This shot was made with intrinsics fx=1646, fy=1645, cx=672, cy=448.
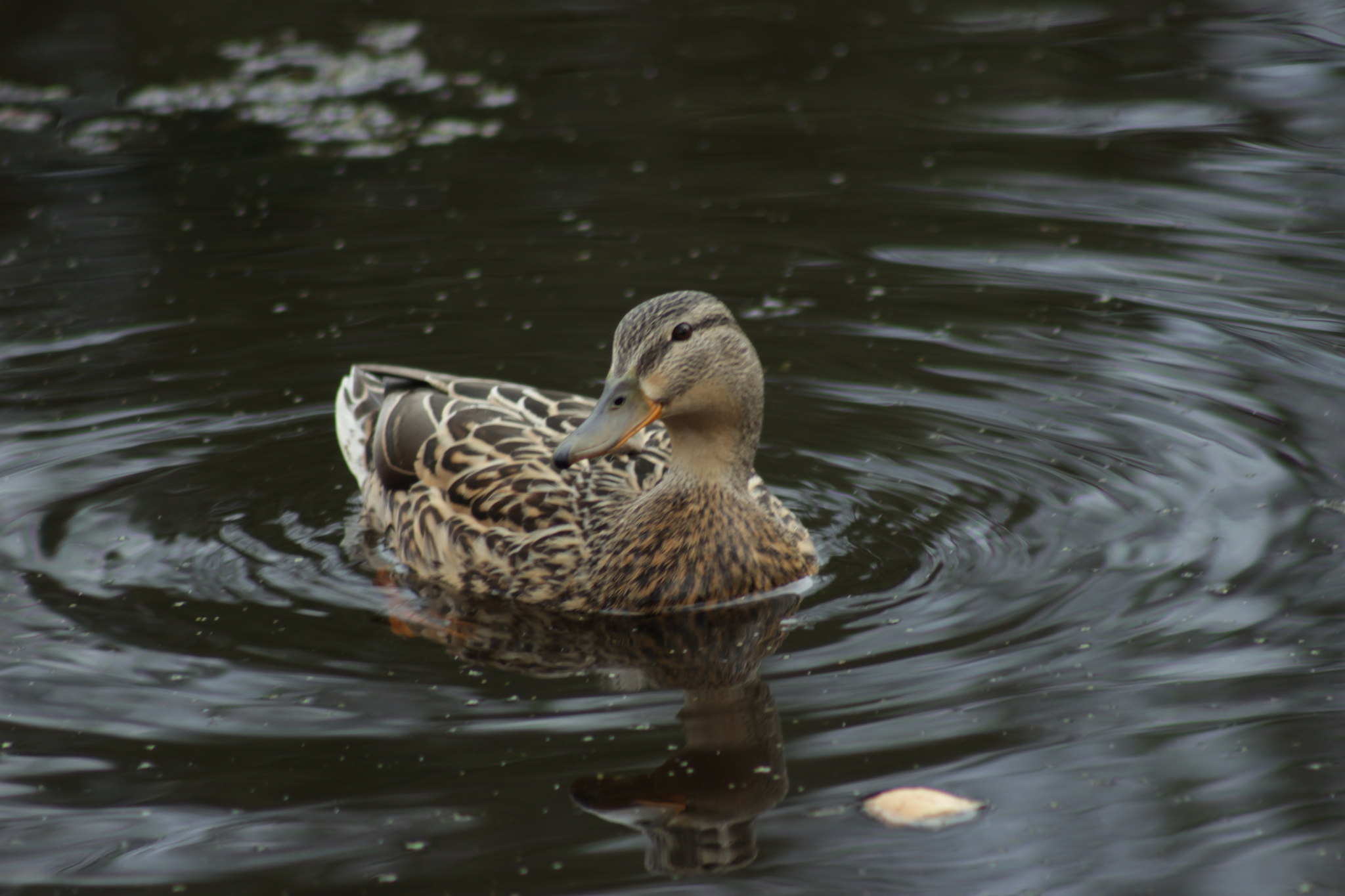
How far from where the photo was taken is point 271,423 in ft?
27.4

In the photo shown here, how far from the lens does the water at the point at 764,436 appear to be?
15.7 ft

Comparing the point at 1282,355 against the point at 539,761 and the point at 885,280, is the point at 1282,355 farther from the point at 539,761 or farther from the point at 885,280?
the point at 539,761

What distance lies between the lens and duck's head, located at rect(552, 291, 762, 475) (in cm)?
609

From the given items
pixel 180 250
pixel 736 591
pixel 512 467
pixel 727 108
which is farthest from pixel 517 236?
pixel 736 591

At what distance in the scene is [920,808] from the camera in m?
4.70

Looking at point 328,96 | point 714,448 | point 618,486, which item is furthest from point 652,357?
point 328,96

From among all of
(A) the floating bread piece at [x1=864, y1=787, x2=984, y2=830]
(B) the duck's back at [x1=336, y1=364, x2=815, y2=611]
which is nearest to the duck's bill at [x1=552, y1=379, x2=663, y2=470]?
(B) the duck's back at [x1=336, y1=364, x2=815, y2=611]

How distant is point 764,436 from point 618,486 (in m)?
1.42

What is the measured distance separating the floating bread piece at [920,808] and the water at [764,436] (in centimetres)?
6

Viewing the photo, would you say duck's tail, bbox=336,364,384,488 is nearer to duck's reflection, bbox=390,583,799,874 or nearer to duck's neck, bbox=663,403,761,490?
duck's reflection, bbox=390,583,799,874

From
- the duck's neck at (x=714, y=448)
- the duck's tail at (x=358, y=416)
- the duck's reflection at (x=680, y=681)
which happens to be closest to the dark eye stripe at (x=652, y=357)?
the duck's neck at (x=714, y=448)

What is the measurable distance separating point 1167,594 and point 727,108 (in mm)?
7619

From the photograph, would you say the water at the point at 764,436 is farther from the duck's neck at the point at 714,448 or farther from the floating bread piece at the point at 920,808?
the duck's neck at the point at 714,448

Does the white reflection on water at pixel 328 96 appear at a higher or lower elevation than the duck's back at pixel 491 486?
higher
